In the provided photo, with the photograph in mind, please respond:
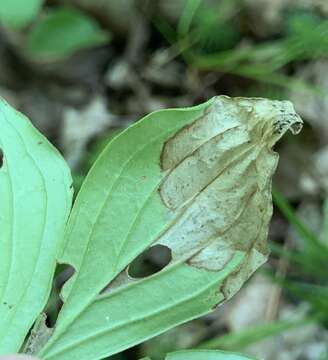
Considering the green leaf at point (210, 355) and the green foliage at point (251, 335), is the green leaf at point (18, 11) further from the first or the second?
the green leaf at point (210, 355)

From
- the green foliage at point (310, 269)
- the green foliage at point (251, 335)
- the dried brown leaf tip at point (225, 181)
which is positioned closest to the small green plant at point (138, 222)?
the dried brown leaf tip at point (225, 181)

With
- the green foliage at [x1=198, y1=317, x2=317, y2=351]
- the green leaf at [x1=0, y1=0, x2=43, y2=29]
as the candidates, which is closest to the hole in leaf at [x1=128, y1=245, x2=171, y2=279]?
the green foliage at [x1=198, y1=317, x2=317, y2=351]

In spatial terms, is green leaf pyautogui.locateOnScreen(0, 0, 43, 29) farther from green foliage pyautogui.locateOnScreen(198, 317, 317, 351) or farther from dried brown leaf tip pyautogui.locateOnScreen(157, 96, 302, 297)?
dried brown leaf tip pyautogui.locateOnScreen(157, 96, 302, 297)

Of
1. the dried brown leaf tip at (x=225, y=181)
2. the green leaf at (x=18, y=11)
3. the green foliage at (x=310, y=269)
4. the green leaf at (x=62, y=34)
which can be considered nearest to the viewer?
the dried brown leaf tip at (x=225, y=181)

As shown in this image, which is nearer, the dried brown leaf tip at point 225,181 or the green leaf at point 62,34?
the dried brown leaf tip at point 225,181

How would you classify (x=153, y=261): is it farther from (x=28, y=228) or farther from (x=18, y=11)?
(x=28, y=228)
